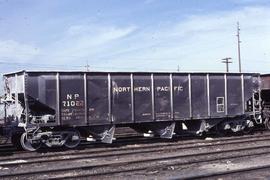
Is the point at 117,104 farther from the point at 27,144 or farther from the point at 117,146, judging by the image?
the point at 27,144

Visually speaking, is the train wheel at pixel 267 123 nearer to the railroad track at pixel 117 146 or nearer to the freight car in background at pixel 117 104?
the freight car in background at pixel 117 104

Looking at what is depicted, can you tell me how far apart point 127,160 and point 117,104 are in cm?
481

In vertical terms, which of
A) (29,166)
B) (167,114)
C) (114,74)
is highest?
(114,74)

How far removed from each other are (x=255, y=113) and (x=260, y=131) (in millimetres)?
2174

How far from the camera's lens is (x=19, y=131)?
16.9 m

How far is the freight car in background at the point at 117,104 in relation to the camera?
1667cm

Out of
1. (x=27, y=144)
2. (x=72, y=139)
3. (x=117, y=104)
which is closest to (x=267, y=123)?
(x=117, y=104)

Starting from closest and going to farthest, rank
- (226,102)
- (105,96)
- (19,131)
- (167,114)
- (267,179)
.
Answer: (267,179)
(19,131)
(105,96)
(167,114)
(226,102)

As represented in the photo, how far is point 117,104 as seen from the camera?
59.6 feet

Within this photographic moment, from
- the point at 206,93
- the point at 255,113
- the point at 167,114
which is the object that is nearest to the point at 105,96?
the point at 167,114

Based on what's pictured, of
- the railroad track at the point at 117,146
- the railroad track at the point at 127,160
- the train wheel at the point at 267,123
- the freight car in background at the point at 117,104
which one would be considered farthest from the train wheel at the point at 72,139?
the train wheel at the point at 267,123

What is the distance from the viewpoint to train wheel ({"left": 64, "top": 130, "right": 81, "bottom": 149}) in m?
17.1

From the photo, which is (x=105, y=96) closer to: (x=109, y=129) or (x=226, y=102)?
(x=109, y=129)

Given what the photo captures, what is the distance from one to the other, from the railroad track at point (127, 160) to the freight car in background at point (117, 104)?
1.65 m
